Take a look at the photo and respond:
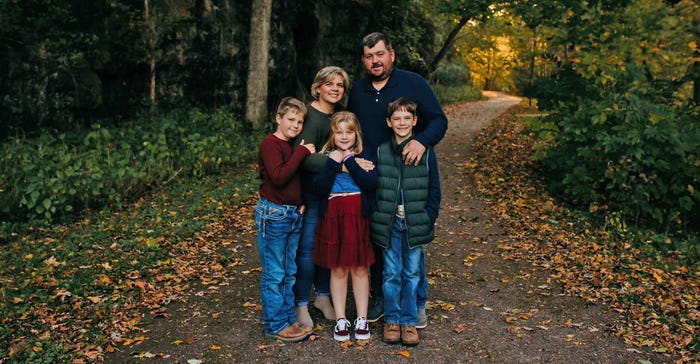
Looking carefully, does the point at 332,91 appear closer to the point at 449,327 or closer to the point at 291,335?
the point at 291,335

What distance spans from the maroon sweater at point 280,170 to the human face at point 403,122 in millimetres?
720

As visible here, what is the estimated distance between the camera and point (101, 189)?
827 cm

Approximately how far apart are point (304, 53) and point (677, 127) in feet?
37.5

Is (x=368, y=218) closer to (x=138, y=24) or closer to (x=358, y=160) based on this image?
(x=358, y=160)

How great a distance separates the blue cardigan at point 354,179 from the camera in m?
4.10

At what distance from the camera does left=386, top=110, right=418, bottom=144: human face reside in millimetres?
4156

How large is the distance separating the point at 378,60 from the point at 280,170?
1.17 meters

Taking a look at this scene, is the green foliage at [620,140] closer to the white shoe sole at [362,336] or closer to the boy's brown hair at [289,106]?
the white shoe sole at [362,336]

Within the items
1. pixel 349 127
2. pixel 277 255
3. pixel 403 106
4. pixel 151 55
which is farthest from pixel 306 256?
pixel 151 55

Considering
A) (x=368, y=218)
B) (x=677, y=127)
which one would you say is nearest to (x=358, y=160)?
(x=368, y=218)

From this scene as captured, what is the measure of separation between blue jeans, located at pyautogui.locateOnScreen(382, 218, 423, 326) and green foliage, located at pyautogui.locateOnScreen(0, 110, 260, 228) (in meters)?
5.24

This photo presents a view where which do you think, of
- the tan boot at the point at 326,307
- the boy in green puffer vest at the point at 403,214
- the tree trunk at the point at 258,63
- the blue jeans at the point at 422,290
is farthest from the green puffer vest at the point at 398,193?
the tree trunk at the point at 258,63

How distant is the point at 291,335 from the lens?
14.4 ft

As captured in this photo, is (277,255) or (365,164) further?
(277,255)
